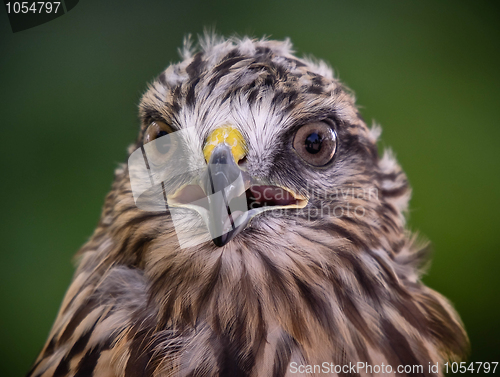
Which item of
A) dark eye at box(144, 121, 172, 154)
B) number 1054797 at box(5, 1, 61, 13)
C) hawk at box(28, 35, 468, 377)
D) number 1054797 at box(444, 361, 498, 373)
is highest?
number 1054797 at box(5, 1, 61, 13)

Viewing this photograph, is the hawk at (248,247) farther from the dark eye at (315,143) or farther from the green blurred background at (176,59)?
A: the green blurred background at (176,59)

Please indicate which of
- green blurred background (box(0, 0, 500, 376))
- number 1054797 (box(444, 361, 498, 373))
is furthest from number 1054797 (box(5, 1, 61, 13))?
number 1054797 (box(444, 361, 498, 373))

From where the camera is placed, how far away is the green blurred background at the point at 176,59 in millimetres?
835

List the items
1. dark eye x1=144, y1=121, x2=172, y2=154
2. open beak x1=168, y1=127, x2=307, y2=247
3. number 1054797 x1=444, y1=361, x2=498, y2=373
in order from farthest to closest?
number 1054797 x1=444, y1=361, x2=498, y2=373 → dark eye x1=144, y1=121, x2=172, y2=154 → open beak x1=168, y1=127, x2=307, y2=247

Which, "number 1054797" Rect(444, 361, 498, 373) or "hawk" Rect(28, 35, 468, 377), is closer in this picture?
"hawk" Rect(28, 35, 468, 377)

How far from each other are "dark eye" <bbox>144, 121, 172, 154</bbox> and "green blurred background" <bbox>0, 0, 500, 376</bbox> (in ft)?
0.36

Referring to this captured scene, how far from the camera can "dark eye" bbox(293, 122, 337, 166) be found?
2.15ft

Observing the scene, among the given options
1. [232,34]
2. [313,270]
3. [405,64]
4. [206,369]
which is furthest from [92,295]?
[405,64]

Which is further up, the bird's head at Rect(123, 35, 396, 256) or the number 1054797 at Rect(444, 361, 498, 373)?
the bird's head at Rect(123, 35, 396, 256)

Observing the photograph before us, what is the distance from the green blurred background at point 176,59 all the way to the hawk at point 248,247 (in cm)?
18

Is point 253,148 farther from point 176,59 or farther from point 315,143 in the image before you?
point 176,59

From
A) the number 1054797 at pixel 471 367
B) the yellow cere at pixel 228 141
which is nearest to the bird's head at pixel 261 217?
the yellow cere at pixel 228 141

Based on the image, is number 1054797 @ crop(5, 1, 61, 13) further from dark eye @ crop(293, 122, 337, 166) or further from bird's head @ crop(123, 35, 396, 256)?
dark eye @ crop(293, 122, 337, 166)

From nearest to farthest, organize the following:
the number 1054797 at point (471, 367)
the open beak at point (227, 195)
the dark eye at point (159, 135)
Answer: the open beak at point (227, 195)
the dark eye at point (159, 135)
the number 1054797 at point (471, 367)
